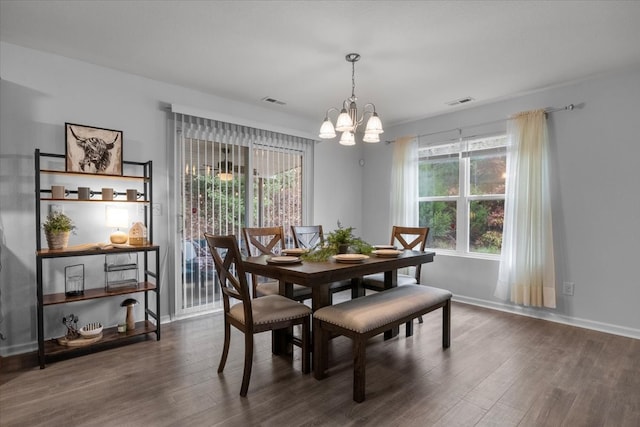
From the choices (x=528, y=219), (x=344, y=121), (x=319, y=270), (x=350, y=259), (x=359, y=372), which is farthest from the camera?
(x=528, y=219)

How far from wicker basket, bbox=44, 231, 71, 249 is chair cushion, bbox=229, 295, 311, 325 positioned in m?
1.50

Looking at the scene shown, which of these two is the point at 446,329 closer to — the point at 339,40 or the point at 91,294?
the point at 339,40

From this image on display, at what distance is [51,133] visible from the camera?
2.86 metres

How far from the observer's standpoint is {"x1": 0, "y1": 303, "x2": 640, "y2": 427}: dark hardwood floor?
187 cm

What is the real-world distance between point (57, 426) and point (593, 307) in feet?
14.4

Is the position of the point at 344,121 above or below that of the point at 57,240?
above

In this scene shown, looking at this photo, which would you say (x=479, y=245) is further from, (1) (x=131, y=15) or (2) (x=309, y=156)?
(1) (x=131, y=15)

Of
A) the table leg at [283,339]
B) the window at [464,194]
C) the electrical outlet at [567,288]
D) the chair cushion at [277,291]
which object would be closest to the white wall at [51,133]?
the chair cushion at [277,291]

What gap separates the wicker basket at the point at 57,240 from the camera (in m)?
2.62

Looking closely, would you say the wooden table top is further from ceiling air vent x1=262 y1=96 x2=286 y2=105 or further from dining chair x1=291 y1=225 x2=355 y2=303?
ceiling air vent x1=262 y1=96 x2=286 y2=105

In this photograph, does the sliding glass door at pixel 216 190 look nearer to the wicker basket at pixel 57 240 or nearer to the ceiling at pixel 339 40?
the ceiling at pixel 339 40

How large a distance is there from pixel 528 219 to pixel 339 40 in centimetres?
269

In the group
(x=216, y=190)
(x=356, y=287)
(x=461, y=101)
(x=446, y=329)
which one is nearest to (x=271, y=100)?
(x=216, y=190)

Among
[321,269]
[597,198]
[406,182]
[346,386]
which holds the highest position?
[406,182]
